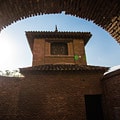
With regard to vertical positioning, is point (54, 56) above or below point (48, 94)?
above

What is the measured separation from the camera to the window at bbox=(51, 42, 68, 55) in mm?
13841

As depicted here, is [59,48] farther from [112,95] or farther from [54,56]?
[112,95]

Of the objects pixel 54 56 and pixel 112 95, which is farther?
pixel 54 56

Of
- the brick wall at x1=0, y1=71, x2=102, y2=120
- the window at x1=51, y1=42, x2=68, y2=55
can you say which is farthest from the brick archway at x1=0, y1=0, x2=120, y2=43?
the window at x1=51, y1=42, x2=68, y2=55

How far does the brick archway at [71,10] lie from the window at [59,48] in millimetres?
8994

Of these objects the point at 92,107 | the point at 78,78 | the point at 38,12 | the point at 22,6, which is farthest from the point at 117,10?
the point at 92,107

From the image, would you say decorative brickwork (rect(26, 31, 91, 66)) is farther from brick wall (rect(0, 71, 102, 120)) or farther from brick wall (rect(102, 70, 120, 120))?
brick wall (rect(102, 70, 120, 120))

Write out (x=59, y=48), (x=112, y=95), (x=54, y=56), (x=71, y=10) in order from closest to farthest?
(x=71, y=10) < (x=112, y=95) < (x=54, y=56) < (x=59, y=48)

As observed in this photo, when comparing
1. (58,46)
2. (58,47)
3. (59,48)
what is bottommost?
(59,48)

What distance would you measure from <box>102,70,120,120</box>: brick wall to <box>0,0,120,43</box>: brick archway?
461 cm

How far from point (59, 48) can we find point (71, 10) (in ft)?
31.2

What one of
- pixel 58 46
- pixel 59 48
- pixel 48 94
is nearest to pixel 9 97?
pixel 48 94

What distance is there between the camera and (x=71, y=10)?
468 centimetres

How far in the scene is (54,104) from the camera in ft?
30.9
